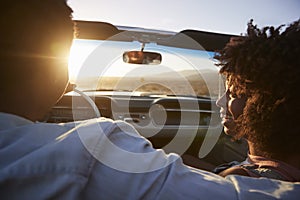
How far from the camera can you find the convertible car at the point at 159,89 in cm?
299

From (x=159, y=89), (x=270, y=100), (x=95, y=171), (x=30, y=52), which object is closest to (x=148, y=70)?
(x=159, y=89)

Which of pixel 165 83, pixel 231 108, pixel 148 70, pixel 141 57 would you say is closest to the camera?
pixel 231 108

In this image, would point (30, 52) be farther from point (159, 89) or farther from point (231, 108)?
point (159, 89)

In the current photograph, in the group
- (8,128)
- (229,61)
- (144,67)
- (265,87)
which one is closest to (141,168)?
(8,128)

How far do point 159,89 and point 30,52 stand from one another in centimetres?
379

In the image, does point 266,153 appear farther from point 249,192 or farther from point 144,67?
point 144,67

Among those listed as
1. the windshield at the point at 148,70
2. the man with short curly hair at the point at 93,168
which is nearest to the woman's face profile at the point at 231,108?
the windshield at the point at 148,70

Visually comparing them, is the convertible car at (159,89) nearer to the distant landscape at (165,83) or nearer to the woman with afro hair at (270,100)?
the distant landscape at (165,83)

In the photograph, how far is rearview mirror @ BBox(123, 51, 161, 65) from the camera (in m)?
3.40

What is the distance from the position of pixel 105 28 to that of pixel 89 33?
0.52 feet

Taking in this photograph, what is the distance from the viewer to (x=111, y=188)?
32.2 inches

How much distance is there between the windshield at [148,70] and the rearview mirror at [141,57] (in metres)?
0.05

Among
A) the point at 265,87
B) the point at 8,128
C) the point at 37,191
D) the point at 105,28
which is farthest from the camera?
the point at 105,28

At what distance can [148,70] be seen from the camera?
4.05m
